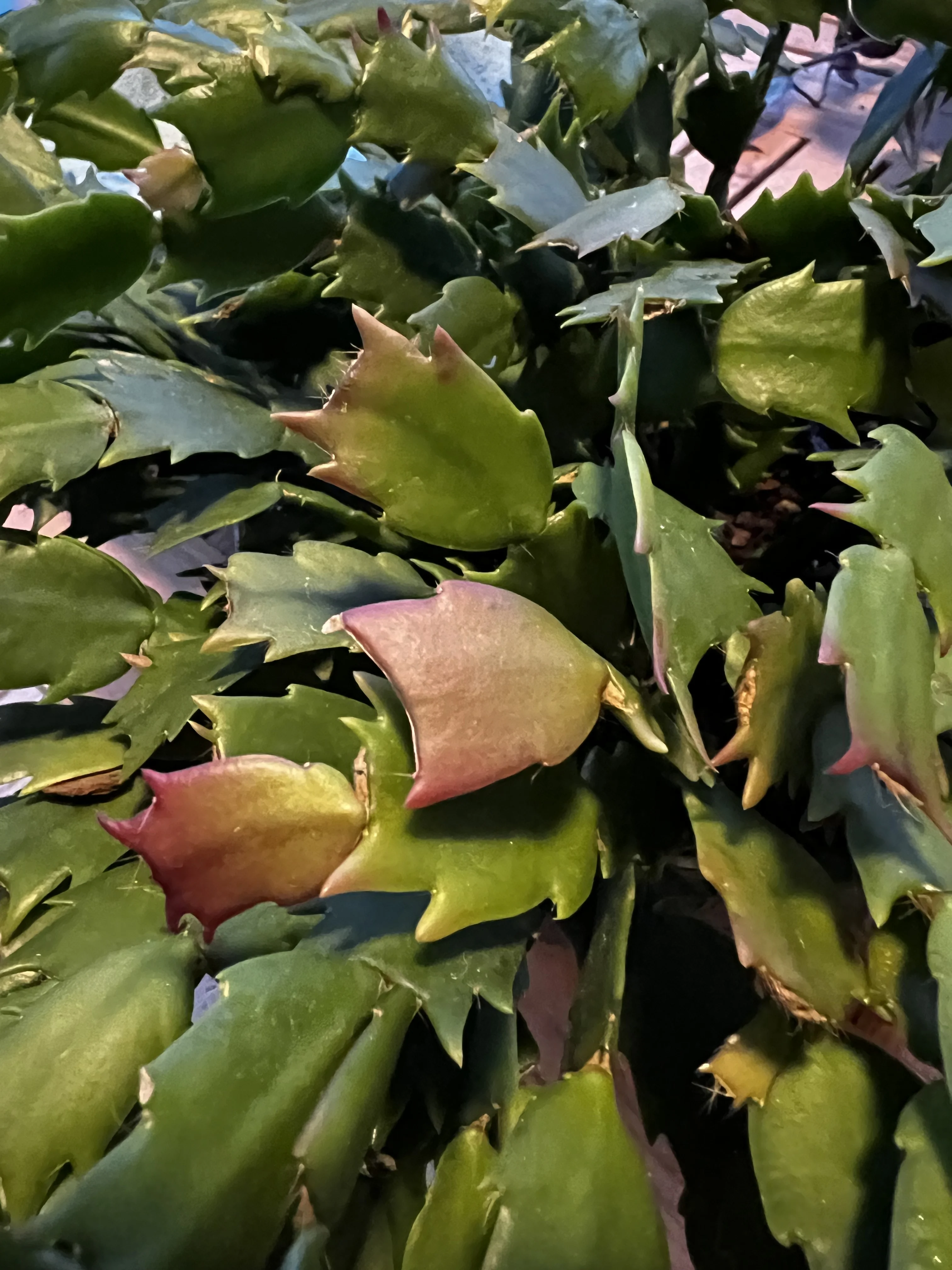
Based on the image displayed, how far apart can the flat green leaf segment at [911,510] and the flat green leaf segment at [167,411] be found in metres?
0.27

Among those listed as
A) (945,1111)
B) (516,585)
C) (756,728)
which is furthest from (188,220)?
(945,1111)

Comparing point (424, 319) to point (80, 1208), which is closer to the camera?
point (80, 1208)

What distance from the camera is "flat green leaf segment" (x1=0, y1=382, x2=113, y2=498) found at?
39 cm

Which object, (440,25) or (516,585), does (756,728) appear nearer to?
(516,585)

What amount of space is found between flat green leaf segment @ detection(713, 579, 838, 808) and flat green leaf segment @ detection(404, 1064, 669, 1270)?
0.12m

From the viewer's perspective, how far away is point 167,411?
423 millimetres

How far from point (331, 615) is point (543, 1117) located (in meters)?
0.20

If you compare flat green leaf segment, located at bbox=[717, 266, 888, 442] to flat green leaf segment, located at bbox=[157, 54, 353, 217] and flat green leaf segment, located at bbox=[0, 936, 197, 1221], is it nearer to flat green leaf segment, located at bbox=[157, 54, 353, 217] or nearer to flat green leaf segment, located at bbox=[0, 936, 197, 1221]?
flat green leaf segment, located at bbox=[157, 54, 353, 217]

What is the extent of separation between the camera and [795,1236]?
0.99ft

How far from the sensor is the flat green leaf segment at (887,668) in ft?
0.86

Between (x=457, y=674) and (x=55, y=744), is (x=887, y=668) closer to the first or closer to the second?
(x=457, y=674)

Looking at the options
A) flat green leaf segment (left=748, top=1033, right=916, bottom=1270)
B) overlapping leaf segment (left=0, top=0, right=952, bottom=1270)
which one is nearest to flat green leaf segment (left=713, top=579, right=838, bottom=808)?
overlapping leaf segment (left=0, top=0, right=952, bottom=1270)

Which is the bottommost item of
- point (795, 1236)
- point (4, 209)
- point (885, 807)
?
point (795, 1236)

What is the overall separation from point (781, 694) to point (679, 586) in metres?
0.05
